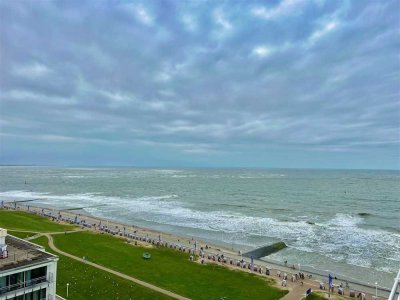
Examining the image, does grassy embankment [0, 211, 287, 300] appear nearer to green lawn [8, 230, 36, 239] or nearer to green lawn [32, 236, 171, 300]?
green lawn [32, 236, 171, 300]

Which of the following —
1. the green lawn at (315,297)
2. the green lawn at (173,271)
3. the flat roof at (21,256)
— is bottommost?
the green lawn at (315,297)

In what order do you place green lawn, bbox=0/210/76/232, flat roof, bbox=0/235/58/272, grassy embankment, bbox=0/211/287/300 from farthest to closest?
green lawn, bbox=0/210/76/232 → grassy embankment, bbox=0/211/287/300 → flat roof, bbox=0/235/58/272

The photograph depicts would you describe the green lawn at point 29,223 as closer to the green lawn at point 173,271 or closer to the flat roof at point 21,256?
the green lawn at point 173,271

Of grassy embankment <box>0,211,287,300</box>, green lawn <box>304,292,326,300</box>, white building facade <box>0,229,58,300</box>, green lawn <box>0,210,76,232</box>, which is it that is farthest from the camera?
green lawn <box>0,210,76,232</box>

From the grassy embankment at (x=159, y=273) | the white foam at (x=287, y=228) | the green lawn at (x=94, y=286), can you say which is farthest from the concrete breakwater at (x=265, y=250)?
the green lawn at (x=94, y=286)

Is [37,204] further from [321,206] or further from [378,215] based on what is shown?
[378,215]

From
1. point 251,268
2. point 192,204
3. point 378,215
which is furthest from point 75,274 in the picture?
point 378,215

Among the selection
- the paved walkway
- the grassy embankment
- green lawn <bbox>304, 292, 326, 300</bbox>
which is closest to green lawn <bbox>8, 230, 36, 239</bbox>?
the grassy embankment
